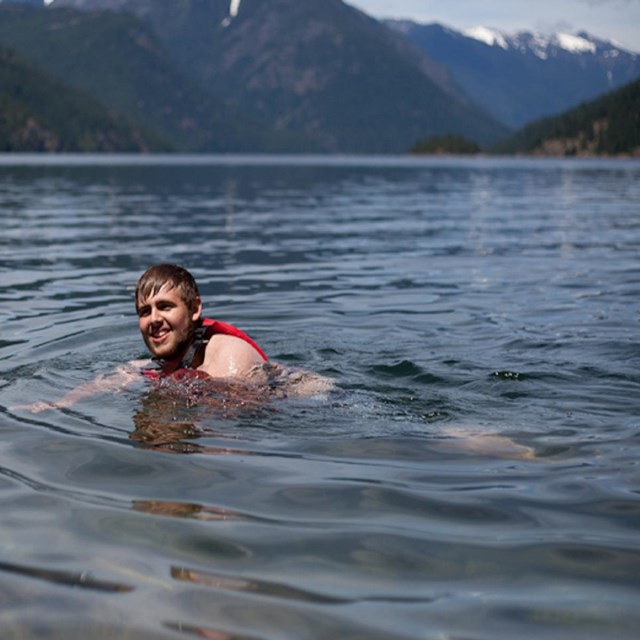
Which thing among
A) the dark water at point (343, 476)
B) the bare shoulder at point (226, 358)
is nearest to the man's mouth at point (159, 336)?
the bare shoulder at point (226, 358)

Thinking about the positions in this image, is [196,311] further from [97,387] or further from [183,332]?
[97,387]

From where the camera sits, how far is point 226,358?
271 inches

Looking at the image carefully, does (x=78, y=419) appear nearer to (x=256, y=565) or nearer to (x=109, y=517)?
(x=109, y=517)

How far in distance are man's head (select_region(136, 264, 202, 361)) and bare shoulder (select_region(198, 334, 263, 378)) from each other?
0.69 ft

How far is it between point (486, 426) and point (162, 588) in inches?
123

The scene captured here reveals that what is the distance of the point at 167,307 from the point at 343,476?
6.62 ft

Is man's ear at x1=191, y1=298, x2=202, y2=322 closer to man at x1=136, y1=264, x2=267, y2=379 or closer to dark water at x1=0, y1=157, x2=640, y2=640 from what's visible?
man at x1=136, y1=264, x2=267, y2=379

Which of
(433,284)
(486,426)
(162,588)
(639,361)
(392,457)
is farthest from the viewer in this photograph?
(433,284)

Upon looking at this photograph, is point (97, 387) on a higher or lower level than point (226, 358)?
lower

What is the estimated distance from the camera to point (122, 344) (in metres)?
Answer: 10.0

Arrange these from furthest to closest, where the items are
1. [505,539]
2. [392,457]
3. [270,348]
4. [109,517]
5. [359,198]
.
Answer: [359,198] < [270,348] < [392,457] < [109,517] < [505,539]

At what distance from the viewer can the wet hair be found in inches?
262

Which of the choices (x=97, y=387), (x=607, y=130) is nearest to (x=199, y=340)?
(x=97, y=387)

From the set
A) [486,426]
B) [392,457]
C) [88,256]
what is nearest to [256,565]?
[392,457]
